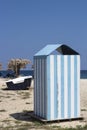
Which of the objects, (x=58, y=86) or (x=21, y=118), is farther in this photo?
(x=21, y=118)

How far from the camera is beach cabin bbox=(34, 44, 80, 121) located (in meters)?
13.5

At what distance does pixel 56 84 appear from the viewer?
13.6m

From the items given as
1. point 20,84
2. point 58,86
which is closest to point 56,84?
point 58,86

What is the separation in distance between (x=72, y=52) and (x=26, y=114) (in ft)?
9.90

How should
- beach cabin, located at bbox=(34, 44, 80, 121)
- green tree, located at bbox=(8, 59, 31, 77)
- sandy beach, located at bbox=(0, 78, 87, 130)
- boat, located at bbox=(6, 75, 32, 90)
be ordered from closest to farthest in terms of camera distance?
sandy beach, located at bbox=(0, 78, 87, 130), beach cabin, located at bbox=(34, 44, 80, 121), boat, located at bbox=(6, 75, 32, 90), green tree, located at bbox=(8, 59, 31, 77)

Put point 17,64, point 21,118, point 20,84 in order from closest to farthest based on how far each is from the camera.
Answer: point 21,118 < point 20,84 < point 17,64

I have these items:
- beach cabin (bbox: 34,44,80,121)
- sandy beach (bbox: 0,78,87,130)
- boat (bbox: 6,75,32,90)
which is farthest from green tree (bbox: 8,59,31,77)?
beach cabin (bbox: 34,44,80,121)

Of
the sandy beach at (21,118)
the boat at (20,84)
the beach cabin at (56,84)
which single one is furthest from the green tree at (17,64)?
the beach cabin at (56,84)

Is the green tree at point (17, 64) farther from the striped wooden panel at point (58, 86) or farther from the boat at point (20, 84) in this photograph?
the striped wooden panel at point (58, 86)

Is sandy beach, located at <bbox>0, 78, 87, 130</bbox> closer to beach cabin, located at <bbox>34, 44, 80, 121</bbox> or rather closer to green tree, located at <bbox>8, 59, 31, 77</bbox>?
beach cabin, located at <bbox>34, 44, 80, 121</bbox>

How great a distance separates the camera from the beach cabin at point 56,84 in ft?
44.3

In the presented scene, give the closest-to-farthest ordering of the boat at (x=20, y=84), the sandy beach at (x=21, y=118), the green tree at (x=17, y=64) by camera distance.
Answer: the sandy beach at (x=21, y=118) < the boat at (x=20, y=84) < the green tree at (x=17, y=64)

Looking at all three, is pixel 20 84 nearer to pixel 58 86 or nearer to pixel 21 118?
pixel 21 118

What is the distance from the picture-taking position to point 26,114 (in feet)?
50.8
